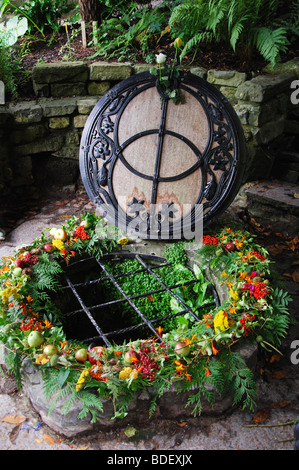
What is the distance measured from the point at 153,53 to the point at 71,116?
1061 millimetres

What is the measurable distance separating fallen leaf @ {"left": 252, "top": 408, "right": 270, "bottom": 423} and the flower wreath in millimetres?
45

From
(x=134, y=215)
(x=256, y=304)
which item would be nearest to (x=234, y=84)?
(x=134, y=215)

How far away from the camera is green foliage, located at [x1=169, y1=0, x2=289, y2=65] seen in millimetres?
3709

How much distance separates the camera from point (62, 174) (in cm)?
436

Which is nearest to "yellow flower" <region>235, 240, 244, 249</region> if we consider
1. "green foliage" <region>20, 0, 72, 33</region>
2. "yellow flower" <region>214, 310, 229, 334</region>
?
"yellow flower" <region>214, 310, 229, 334</region>

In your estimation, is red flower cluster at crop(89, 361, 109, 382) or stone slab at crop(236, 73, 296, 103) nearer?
red flower cluster at crop(89, 361, 109, 382)

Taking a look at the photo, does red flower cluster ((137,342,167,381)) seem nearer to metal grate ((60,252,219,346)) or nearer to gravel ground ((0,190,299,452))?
gravel ground ((0,190,299,452))

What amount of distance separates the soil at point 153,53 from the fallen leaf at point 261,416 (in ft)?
10.2

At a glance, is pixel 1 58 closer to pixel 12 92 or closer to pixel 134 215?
pixel 12 92

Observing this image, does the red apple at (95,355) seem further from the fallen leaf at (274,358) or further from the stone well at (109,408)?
the fallen leaf at (274,358)

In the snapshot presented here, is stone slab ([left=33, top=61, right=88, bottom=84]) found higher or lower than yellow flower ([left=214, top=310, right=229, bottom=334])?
higher

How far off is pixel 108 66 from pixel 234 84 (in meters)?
1.21

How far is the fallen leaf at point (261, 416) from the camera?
6.75 feet

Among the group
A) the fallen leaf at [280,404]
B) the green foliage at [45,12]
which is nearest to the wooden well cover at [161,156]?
the fallen leaf at [280,404]
